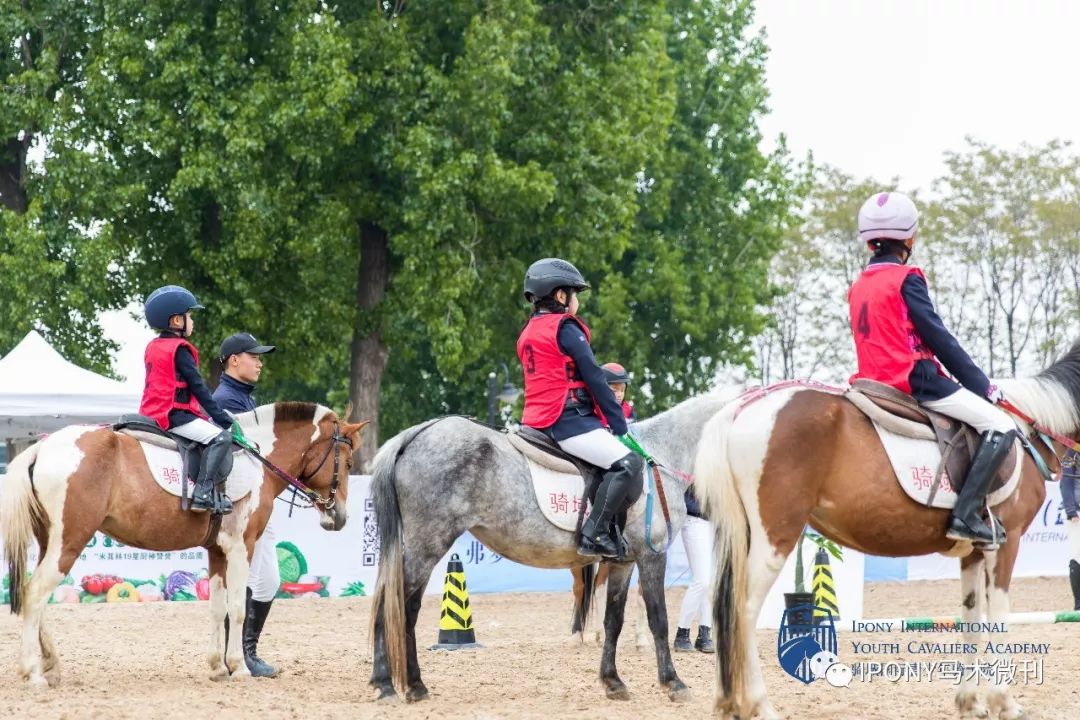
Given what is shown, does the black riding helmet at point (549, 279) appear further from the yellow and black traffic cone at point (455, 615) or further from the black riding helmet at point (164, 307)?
the yellow and black traffic cone at point (455, 615)

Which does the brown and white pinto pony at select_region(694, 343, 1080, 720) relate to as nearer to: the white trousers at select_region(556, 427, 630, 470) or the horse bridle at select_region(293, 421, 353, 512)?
the white trousers at select_region(556, 427, 630, 470)

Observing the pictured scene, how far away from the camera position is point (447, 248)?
27.6 metres

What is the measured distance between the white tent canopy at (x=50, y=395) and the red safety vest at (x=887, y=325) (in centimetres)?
1381

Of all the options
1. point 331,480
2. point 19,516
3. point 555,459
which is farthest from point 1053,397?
point 19,516

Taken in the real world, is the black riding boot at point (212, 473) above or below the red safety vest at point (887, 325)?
below

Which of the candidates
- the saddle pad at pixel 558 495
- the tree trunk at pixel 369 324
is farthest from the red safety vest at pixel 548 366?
the tree trunk at pixel 369 324

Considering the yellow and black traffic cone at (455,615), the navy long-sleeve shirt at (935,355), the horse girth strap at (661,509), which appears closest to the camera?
the navy long-sleeve shirt at (935,355)

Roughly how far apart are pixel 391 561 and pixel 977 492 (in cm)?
366

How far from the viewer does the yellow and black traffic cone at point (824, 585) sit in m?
13.2

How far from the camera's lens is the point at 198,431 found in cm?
1007

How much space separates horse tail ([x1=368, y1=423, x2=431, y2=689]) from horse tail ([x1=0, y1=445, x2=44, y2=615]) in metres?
2.50

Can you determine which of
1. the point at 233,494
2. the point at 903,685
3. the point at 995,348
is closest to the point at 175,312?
the point at 233,494

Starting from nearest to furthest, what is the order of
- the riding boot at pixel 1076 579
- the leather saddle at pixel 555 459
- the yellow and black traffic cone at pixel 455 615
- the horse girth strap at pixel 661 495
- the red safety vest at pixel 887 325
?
the red safety vest at pixel 887 325, the leather saddle at pixel 555 459, the horse girth strap at pixel 661 495, the yellow and black traffic cone at pixel 455 615, the riding boot at pixel 1076 579

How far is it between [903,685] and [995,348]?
1608 inches
